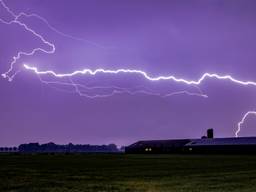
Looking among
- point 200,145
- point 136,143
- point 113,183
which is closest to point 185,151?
point 200,145

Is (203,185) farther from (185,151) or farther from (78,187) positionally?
(185,151)

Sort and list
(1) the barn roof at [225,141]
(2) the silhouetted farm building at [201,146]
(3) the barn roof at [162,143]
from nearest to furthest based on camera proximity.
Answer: (2) the silhouetted farm building at [201,146]
(1) the barn roof at [225,141]
(3) the barn roof at [162,143]

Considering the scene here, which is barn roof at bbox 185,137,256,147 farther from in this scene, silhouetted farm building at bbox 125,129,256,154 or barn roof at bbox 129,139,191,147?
barn roof at bbox 129,139,191,147

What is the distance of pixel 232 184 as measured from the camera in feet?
105

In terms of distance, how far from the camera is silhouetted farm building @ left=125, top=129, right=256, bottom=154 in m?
117

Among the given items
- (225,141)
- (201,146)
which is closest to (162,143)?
(201,146)

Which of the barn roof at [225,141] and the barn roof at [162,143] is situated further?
the barn roof at [162,143]

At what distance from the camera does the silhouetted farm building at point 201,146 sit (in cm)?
11700

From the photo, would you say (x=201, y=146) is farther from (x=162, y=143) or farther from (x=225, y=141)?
(x=162, y=143)

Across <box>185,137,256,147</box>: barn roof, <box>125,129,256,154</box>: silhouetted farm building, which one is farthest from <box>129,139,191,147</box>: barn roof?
<box>185,137,256,147</box>: barn roof

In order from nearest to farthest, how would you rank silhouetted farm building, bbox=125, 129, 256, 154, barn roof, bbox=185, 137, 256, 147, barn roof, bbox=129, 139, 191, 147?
silhouetted farm building, bbox=125, 129, 256, 154 → barn roof, bbox=185, 137, 256, 147 → barn roof, bbox=129, 139, 191, 147

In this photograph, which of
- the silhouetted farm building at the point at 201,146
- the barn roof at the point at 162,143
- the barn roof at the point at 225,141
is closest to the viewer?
the silhouetted farm building at the point at 201,146

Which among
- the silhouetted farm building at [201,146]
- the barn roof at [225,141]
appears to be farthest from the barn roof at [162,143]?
the barn roof at [225,141]

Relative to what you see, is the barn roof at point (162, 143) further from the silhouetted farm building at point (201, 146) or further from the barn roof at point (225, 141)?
the barn roof at point (225, 141)
